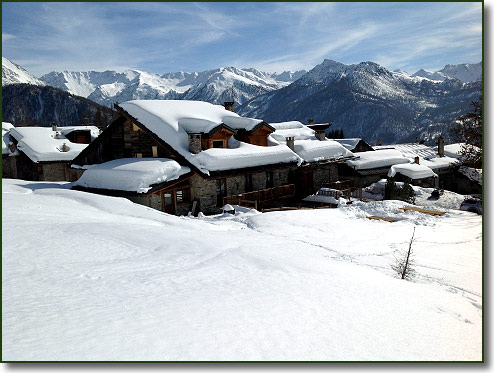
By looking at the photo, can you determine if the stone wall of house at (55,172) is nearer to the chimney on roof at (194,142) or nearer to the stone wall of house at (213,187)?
the chimney on roof at (194,142)

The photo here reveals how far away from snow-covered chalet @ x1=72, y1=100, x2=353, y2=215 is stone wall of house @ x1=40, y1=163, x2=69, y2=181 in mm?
8509

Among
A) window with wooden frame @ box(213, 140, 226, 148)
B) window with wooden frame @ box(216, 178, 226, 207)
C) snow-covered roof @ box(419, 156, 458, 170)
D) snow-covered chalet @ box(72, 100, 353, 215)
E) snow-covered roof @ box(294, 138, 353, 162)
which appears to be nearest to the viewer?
snow-covered chalet @ box(72, 100, 353, 215)

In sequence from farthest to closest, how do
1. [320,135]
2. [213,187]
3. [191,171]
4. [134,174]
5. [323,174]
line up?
[320,135] < [323,174] < [213,187] < [191,171] < [134,174]

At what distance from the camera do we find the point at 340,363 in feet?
13.5

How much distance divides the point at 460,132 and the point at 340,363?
52.0 feet

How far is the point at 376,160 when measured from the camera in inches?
1416

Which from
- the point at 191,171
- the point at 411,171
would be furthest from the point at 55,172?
the point at 411,171

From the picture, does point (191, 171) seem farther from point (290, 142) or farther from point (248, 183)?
point (290, 142)

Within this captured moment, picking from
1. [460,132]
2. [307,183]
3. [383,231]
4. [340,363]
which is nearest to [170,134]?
[307,183]

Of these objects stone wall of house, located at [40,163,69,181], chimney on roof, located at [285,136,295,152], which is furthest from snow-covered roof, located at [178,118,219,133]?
stone wall of house, located at [40,163,69,181]

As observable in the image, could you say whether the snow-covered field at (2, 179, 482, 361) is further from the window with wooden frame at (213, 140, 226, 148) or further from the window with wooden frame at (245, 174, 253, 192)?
the window with wooden frame at (213, 140, 226, 148)

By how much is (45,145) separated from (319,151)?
26.3 m

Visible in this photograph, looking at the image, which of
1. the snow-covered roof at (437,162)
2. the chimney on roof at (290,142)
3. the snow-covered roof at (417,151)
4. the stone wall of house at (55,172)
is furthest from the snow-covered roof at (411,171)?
the stone wall of house at (55,172)

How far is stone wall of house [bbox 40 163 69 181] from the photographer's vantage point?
35.3 metres
